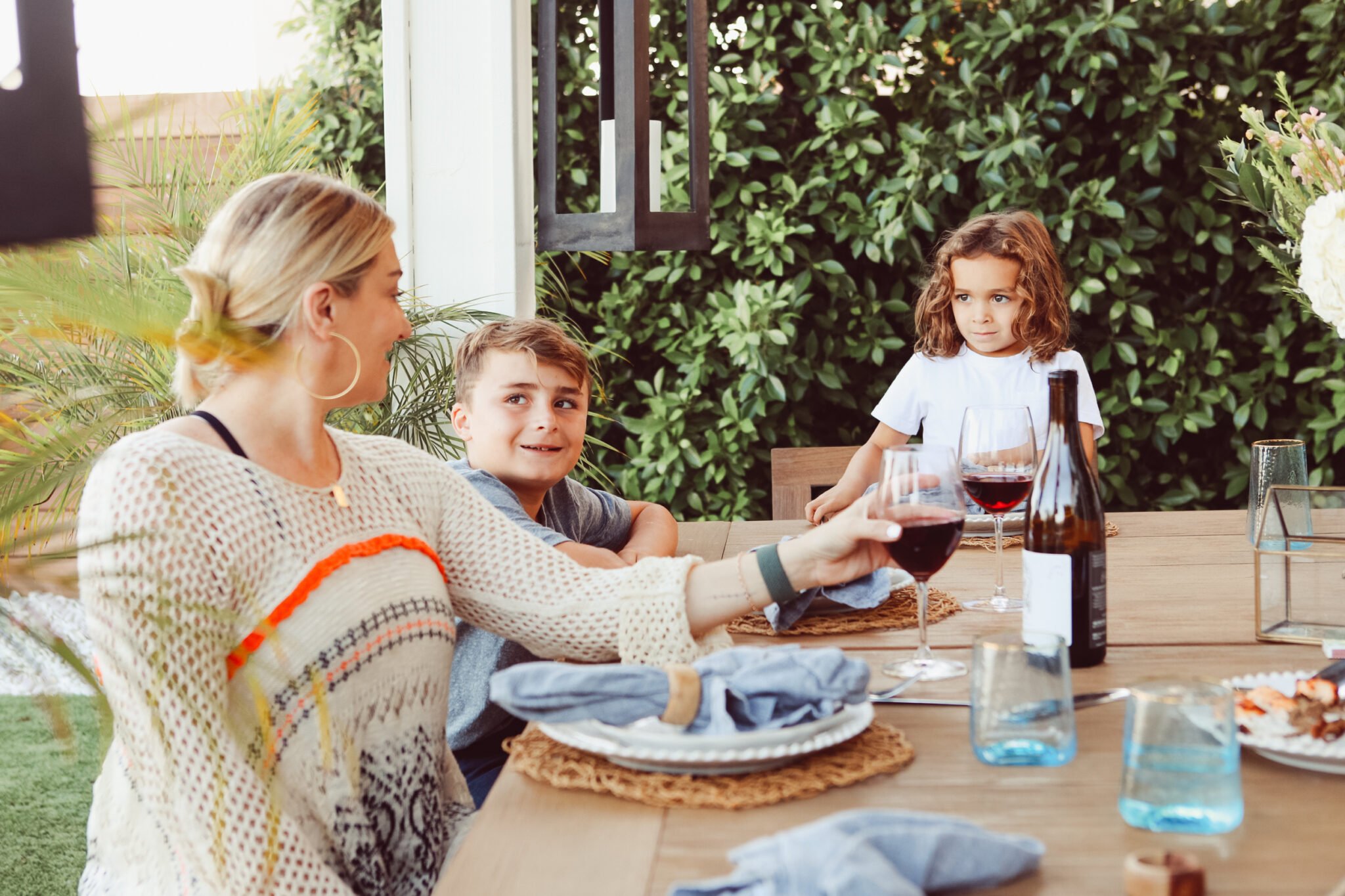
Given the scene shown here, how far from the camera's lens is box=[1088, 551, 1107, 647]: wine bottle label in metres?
1.11

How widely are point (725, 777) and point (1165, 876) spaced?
319 mm

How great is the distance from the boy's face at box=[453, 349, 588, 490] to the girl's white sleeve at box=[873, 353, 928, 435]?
3.37 ft

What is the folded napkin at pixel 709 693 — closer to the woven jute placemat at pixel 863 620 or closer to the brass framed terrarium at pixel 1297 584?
the woven jute placemat at pixel 863 620

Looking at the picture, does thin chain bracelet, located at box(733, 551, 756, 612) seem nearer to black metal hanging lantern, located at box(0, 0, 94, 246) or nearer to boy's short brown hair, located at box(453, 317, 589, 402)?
boy's short brown hair, located at box(453, 317, 589, 402)

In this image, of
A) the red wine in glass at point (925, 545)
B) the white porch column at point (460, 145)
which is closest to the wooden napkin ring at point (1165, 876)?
the red wine in glass at point (925, 545)

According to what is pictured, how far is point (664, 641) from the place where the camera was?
1.24 m

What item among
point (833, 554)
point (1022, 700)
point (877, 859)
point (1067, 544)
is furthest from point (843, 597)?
point (877, 859)

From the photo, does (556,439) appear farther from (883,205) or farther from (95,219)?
(883,205)

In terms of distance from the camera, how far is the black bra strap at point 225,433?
3.90 feet

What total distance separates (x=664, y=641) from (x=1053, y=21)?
2.68m

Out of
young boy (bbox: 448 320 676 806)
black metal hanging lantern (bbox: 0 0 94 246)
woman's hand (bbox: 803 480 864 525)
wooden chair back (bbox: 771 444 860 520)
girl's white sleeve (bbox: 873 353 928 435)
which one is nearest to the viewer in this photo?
black metal hanging lantern (bbox: 0 0 94 246)

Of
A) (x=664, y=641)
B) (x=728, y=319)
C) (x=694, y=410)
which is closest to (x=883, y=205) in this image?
(x=728, y=319)

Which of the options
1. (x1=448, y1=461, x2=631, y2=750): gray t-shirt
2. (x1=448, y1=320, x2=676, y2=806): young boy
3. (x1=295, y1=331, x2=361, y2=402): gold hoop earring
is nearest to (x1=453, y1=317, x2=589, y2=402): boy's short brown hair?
(x1=448, y1=320, x2=676, y2=806): young boy

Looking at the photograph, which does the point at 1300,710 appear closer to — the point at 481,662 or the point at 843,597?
the point at 843,597
